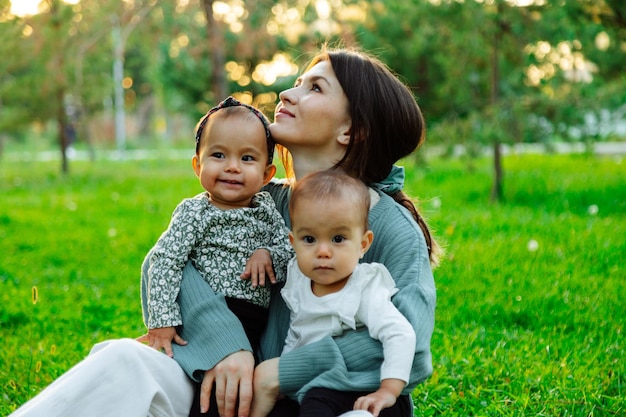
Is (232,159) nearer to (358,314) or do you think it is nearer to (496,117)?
(358,314)

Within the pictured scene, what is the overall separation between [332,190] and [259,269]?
1.16 feet

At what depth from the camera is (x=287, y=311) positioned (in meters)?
2.54

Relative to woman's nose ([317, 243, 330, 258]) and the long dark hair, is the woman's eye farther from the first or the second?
the long dark hair

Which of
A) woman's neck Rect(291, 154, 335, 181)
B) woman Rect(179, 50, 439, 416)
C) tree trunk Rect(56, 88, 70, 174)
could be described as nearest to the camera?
woman Rect(179, 50, 439, 416)

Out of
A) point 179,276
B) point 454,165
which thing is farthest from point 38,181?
point 179,276

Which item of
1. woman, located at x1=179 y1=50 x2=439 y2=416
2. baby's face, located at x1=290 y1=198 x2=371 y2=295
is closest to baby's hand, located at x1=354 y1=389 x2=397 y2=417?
woman, located at x1=179 y1=50 x2=439 y2=416

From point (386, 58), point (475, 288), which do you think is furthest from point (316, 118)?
point (386, 58)

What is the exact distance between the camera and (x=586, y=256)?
17.3ft

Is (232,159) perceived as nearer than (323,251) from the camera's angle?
No

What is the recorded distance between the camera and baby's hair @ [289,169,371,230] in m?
2.29

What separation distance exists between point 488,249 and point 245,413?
344cm

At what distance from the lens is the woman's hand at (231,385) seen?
2.33 metres

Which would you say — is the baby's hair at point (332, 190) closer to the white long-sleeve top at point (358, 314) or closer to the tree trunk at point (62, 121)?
the white long-sleeve top at point (358, 314)

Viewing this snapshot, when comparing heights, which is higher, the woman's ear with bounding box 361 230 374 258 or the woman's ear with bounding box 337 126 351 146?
the woman's ear with bounding box 337 126 351 146
